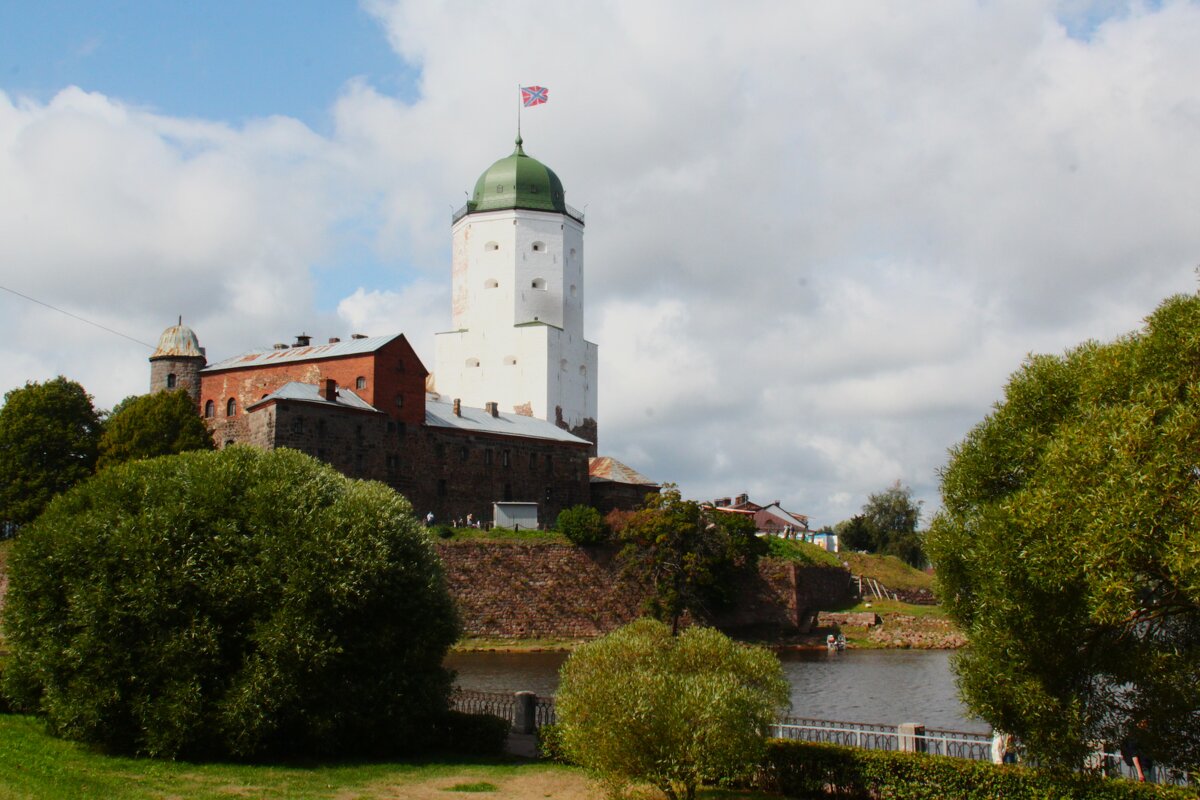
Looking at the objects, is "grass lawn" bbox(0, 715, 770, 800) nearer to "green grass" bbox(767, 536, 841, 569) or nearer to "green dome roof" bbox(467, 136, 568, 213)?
"green grass" bbox(767, 536, 841, 569)

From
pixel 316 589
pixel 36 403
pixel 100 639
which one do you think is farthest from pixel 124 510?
pixel 36 403

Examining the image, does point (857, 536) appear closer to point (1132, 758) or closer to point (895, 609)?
point (895, 609)

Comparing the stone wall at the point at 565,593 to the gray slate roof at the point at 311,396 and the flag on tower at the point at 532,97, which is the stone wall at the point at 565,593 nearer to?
the gray slate roof at the point at 311,396

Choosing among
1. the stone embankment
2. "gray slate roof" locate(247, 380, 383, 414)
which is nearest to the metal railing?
"gray slate roof" locate(247, 380, 383, 414)

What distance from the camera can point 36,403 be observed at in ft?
150

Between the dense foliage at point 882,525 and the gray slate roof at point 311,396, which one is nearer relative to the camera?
the gray slate roof at point 311,396

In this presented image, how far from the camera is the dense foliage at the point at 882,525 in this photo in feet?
243

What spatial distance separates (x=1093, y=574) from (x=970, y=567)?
8.85 ft

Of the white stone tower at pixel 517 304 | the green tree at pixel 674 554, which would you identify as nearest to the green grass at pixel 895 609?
the green tree at pixel 674 554

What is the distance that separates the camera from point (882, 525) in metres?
75.4

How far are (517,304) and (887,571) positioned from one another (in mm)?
26093

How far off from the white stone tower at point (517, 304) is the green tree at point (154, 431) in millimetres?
24601

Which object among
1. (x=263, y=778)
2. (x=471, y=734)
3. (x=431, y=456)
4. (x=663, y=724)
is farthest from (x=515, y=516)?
(x=663, y=724)

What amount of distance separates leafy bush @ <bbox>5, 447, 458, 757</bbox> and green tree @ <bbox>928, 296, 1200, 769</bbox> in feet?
29.5
